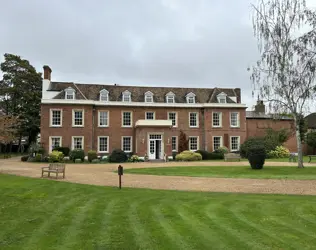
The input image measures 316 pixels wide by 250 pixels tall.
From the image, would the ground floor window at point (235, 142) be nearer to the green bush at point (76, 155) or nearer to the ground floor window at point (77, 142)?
the ground floor window at point (77, 142)

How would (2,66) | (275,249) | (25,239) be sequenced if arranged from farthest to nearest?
(2,66) < (25,239) < (275,249)

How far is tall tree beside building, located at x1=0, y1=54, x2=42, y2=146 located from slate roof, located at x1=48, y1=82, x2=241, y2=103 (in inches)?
555

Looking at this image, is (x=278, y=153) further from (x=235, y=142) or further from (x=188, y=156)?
(x=188, y=156)

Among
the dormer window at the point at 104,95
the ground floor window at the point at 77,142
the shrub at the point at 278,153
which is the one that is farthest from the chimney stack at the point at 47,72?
the shrub at the point at 278,153

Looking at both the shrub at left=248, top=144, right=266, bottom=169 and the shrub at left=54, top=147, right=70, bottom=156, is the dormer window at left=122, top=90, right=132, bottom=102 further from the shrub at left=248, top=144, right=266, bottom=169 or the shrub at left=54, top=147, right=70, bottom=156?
the shrub at left=248, top=144, right=266, bottom=169

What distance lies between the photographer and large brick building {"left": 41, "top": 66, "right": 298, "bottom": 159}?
3472 cm

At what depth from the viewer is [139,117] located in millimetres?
37219

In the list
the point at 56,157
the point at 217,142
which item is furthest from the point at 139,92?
Answer: the point at 56,157

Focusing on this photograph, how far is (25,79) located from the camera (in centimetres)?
4894

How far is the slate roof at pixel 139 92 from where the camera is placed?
36625 mm

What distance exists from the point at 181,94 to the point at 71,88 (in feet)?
44.0

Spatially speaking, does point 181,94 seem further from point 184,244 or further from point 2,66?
point 184,244

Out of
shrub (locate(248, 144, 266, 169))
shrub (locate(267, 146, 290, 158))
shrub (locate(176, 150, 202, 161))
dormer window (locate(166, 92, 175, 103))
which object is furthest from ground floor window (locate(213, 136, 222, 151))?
shrub (locate(248, 144, 266, 169))

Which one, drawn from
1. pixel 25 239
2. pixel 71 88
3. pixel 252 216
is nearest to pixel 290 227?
pixel 252 216
